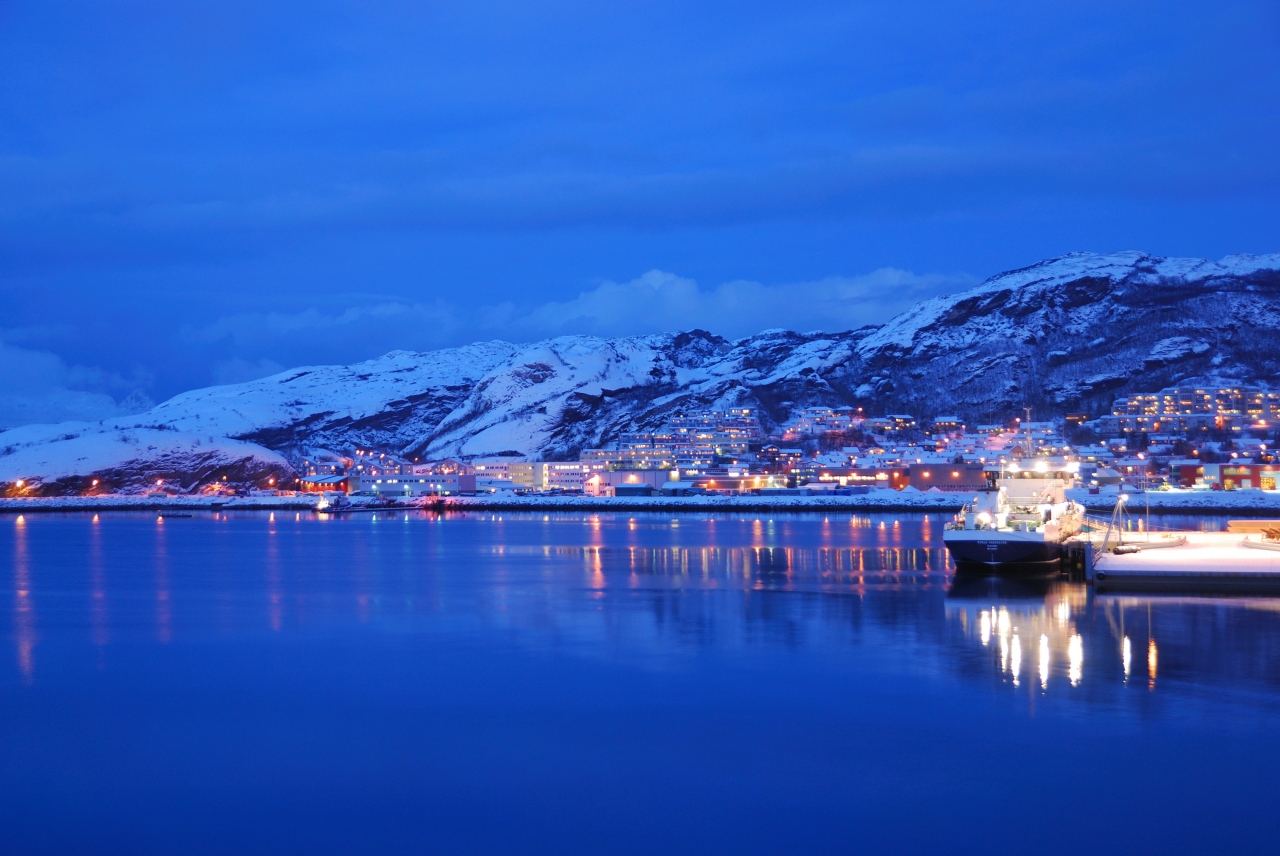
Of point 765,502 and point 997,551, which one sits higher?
point 997,551

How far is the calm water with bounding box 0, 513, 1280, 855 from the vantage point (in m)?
11.1

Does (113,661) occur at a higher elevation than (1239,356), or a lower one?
lower

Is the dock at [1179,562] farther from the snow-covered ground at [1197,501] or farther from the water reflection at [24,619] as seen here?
the snow-covered ground at [1197,501]

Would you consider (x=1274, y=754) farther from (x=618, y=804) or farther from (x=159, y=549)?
(x=159, y=549)

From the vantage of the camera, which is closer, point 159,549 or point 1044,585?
point 1044,585

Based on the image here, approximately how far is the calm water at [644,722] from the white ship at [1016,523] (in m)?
2.47

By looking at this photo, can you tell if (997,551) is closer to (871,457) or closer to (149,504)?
(871,457)

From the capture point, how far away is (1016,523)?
35531 millimetres

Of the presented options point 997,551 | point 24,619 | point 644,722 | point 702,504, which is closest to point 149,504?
point 702,504

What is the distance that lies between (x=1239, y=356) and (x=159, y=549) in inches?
6968

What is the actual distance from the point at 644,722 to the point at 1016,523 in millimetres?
23311

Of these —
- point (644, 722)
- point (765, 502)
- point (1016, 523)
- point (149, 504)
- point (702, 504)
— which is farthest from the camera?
point (149, 504)

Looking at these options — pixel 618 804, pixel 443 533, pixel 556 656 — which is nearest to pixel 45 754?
pixel 618 804

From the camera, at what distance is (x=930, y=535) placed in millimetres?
60625
